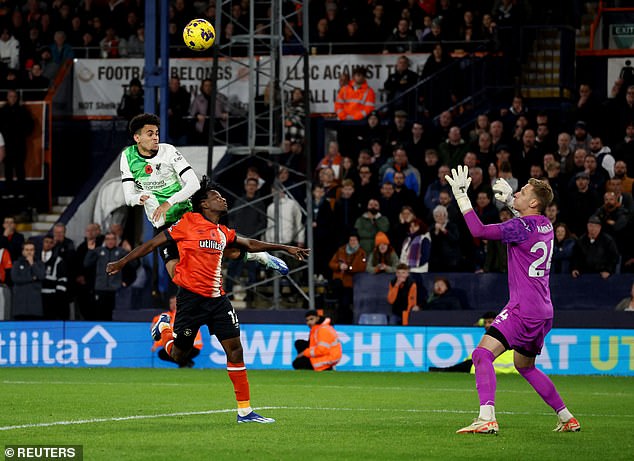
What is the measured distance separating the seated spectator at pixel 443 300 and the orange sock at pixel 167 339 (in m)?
10.4

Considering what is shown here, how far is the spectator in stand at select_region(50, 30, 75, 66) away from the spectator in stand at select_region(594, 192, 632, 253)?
540 inches

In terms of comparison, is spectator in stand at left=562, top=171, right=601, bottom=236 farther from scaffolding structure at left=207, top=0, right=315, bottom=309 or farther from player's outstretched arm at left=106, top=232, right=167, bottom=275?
player's outstretched arm at left=106, top=232, right=167, bottom=275

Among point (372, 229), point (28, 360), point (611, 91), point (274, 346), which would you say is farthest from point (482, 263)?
point (28, 360)

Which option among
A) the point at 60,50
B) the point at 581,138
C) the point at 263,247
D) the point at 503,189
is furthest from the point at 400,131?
the point at 503,189

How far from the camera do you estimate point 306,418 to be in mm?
12008

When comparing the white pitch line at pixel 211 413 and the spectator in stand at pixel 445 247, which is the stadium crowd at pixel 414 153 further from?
the white pitch line at pixel 211 413

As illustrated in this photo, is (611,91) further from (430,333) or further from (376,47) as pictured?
(430,333)

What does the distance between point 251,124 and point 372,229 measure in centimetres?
294

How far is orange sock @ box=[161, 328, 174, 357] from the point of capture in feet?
39.1

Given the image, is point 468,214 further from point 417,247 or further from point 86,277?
point 86,277

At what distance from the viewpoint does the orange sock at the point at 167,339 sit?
1191 cm

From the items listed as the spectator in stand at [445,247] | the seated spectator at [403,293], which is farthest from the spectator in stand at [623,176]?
the seated spectator at [403,293]

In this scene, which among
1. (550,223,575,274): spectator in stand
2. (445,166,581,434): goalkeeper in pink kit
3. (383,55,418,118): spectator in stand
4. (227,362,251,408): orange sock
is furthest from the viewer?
(383,55,418,118): spectator in stand

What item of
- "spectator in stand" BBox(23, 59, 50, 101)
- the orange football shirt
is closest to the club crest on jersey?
the orange football shirt
